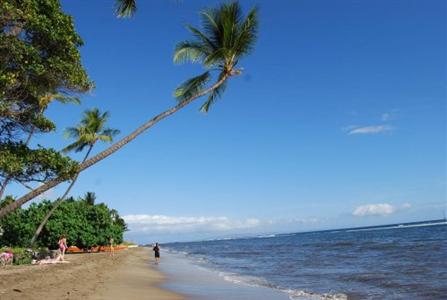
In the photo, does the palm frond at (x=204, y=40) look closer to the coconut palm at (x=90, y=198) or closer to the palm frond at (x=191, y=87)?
the palm frond at (x=191, y=87)

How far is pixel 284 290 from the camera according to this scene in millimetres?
16609

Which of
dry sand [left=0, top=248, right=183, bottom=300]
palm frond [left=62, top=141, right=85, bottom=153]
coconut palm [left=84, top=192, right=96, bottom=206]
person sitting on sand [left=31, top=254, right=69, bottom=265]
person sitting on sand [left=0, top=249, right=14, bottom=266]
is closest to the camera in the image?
dry sand [left=0, top=248, right=183, bottom=300]

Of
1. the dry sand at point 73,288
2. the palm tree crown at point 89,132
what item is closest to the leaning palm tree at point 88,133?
the palm tree crown at point 89,132

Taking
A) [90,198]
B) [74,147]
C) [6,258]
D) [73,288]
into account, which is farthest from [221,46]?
[90,198]

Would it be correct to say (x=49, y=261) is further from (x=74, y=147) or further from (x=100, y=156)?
(x=100, y=156)

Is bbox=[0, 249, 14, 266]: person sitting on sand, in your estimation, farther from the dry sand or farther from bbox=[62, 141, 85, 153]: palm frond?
bbox=[62, 141, 85, 153]: palm frond

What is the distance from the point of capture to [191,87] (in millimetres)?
13141

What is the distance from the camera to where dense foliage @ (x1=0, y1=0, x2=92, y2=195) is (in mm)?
7781

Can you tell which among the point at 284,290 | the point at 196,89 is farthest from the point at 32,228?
the point at 196,89

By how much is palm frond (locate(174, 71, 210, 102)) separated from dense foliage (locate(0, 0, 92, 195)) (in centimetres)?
417

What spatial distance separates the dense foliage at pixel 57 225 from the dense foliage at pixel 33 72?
28.4 meters

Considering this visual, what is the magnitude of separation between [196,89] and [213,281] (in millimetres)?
9379

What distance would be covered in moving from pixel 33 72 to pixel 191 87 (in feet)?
17.8

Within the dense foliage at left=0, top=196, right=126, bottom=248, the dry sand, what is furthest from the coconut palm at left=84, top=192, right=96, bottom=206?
the dry sand
